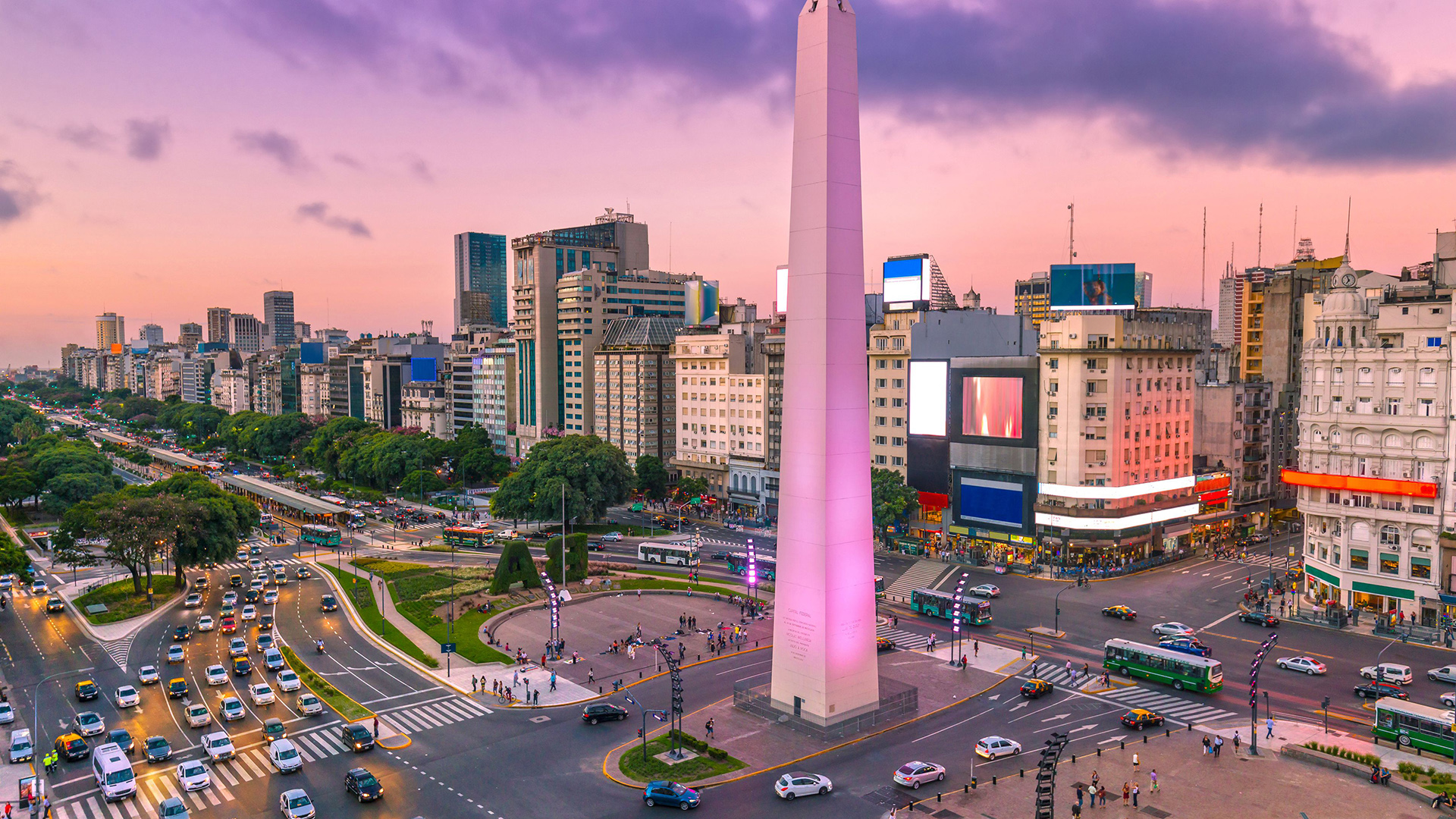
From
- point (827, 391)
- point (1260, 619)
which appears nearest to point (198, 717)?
point (827, 391)

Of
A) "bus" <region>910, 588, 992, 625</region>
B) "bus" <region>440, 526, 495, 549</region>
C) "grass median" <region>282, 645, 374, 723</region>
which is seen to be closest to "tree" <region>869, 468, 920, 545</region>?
"bus" <region>910, 588, 992, 625</region>

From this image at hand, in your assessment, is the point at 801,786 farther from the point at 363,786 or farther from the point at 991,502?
the point at 991,502

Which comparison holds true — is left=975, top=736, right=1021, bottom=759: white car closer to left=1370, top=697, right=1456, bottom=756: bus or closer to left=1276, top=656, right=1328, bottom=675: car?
left=1370, top=697, right=1456, bottom=756: bus

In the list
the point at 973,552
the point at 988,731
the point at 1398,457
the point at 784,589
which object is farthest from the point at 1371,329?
the point at 784,589

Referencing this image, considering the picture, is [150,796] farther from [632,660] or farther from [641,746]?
[632,660]

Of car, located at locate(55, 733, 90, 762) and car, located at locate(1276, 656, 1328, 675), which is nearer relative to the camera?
car, located at locate(55, 733, 90, 762)

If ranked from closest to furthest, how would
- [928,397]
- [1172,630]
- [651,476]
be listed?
[1172,630] < [928,397] < [651,476]

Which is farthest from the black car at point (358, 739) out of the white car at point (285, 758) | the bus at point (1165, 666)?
the bus at point (1165, 666)
